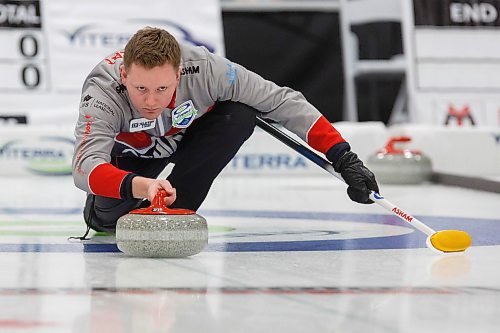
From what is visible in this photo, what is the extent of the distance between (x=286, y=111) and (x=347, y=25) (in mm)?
6105

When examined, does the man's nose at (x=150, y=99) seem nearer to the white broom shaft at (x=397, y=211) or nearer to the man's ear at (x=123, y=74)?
the man's ear at (x=123, y=74)

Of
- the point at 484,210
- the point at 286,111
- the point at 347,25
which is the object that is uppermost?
the point at 347,25

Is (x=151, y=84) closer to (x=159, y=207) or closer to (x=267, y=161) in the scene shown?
(x=159, y=207)

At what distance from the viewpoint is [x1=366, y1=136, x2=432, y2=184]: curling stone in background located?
7086mm

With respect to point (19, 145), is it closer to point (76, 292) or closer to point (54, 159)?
point (54, 159)

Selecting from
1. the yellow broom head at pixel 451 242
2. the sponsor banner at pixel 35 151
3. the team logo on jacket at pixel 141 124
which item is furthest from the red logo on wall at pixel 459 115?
the team logo on jacket at pixel 141 124

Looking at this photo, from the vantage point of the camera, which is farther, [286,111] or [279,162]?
[279,162]

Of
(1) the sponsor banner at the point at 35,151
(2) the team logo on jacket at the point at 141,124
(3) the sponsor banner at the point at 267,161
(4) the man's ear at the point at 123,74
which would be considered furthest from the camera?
(3) the sponsor banner at the point at 267,161

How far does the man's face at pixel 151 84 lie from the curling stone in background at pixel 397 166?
4211 mm

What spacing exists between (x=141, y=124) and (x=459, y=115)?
5987mm

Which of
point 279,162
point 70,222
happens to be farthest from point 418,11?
point 70,222

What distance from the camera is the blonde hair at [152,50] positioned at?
9.39 ft

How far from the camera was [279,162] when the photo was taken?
781 centimetres

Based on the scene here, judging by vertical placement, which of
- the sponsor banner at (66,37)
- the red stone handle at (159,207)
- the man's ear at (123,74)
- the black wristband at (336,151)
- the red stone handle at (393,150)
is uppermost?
the sponsor banner at (66,37)
